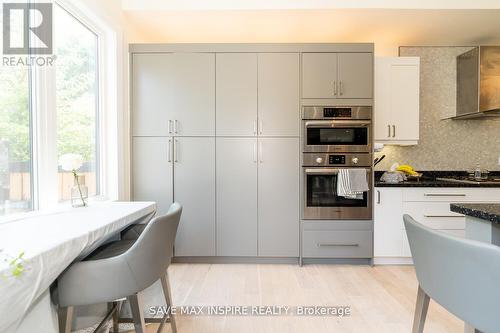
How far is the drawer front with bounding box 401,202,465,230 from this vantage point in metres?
2.69

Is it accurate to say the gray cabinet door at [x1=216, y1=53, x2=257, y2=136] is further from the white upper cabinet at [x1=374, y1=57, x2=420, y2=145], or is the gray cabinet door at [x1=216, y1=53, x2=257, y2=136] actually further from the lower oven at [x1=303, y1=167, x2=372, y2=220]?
the white upper cabinet at [x1=374, y1=57, x2=420, y2=145]

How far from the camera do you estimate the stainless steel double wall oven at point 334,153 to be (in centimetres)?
268

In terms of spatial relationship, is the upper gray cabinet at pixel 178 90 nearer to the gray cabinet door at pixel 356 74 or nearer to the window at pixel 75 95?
the window at pixel 75 95

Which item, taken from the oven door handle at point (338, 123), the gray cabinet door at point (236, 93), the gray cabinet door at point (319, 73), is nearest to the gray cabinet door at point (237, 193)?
the gray cabinet door at point (236, 93)

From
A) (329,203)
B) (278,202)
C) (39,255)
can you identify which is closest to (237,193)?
(278,202)

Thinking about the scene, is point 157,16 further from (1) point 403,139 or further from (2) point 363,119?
(1) point 403,139

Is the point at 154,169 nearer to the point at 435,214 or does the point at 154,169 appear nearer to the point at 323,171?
the point at 323,171

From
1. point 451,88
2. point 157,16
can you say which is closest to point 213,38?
point 157,16

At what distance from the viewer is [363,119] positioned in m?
2.68

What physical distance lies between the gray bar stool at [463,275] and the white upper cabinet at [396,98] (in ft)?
7.47

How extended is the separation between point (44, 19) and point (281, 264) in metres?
2.83

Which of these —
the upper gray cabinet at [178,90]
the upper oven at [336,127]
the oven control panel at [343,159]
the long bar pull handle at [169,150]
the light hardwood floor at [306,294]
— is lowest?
the light hardwood floor at [306,294]

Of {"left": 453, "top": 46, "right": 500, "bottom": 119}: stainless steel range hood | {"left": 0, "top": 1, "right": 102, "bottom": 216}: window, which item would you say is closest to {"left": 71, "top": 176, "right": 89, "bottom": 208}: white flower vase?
{"left": 0, "top": 1, "right": 102, "bottom": 216}: window

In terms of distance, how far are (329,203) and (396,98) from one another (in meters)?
1.41
